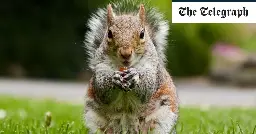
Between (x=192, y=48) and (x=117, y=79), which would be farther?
(x=192, y=48)

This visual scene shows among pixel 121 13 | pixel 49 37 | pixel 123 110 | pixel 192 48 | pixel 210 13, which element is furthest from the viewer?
pixel 192 48

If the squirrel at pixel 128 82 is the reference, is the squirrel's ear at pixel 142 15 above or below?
above

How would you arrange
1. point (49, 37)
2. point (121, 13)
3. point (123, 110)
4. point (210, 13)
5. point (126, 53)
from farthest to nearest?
point (49, 37) < point (210, 13) < point (121, 13) < point (123, 110) < point (126, 53)

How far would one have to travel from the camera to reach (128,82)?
2.98 m

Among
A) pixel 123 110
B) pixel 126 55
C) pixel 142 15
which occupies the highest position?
pixel 142 15

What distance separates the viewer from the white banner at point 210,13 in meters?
4.18

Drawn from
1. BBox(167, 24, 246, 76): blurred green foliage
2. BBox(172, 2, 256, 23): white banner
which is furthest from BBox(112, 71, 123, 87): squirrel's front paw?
BBox(167, 24, 246, 76): blurred green foliage

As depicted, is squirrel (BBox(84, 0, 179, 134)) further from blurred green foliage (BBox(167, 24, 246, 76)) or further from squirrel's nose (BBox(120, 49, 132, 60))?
blurred green foliage (BBox(167, 24, 246, 76))

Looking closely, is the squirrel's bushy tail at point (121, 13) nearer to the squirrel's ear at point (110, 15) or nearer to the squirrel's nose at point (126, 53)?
the squirrel's ear at point (110, 15)

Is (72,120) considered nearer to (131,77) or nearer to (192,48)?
(131,77)

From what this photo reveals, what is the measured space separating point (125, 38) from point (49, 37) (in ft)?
31.4

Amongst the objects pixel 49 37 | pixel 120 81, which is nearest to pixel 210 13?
pixel 120 81

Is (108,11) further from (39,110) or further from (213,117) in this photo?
(39,110)

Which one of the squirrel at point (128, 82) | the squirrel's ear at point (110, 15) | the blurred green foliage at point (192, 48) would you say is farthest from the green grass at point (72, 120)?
the blurred green foliage at point (192, 48)
